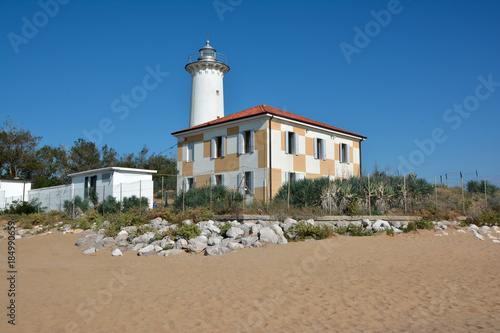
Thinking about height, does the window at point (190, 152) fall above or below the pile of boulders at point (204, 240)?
above

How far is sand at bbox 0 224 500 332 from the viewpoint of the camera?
5.54m

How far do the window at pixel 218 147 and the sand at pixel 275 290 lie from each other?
1106cm

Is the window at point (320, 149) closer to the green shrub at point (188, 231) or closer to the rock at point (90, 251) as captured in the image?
the green shrub at point (188, 231)

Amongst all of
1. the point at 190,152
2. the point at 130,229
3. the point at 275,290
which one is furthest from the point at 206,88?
the point at 275,290

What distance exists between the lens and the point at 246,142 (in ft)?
70.5

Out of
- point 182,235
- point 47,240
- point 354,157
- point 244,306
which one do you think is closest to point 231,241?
point 182,235

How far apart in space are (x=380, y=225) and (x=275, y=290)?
26.1 feet

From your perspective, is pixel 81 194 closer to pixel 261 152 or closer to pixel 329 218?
pixel 261 152

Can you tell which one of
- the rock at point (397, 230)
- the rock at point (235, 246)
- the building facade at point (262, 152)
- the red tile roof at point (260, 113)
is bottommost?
the rock at point (235, 246)

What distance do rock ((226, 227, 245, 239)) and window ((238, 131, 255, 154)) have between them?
793 cm

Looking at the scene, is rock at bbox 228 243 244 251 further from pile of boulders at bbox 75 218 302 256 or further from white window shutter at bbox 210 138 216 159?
white window shutter at bbox 210 138 216 159

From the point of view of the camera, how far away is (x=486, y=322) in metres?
5.11

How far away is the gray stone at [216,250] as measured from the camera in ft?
37.6

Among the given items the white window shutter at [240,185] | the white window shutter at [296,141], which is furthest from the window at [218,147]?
the white window shutter at [296,141]
